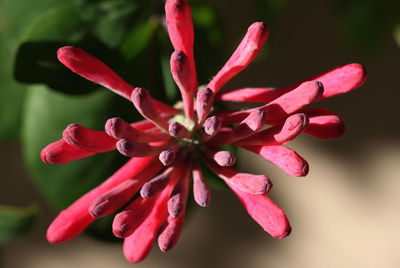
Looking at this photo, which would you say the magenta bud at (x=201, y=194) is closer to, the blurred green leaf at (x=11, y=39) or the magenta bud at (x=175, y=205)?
the magenta bud at (x=175, y=205)

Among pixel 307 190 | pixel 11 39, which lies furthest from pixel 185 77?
pixel 307 190

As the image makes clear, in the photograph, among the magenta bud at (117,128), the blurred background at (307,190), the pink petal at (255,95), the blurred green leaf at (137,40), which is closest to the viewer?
the magenta bud at (117,128)

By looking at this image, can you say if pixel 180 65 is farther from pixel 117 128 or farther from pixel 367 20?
pixel 367 20

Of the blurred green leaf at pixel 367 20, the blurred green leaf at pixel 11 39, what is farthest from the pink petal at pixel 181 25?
the blurred green leaf at pixel 367 20

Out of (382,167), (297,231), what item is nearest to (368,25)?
(382,167)

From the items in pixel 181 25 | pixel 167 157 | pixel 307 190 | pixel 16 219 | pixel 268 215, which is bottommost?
pixel 307 190

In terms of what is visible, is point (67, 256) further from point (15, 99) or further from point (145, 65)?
point (145, 65)
